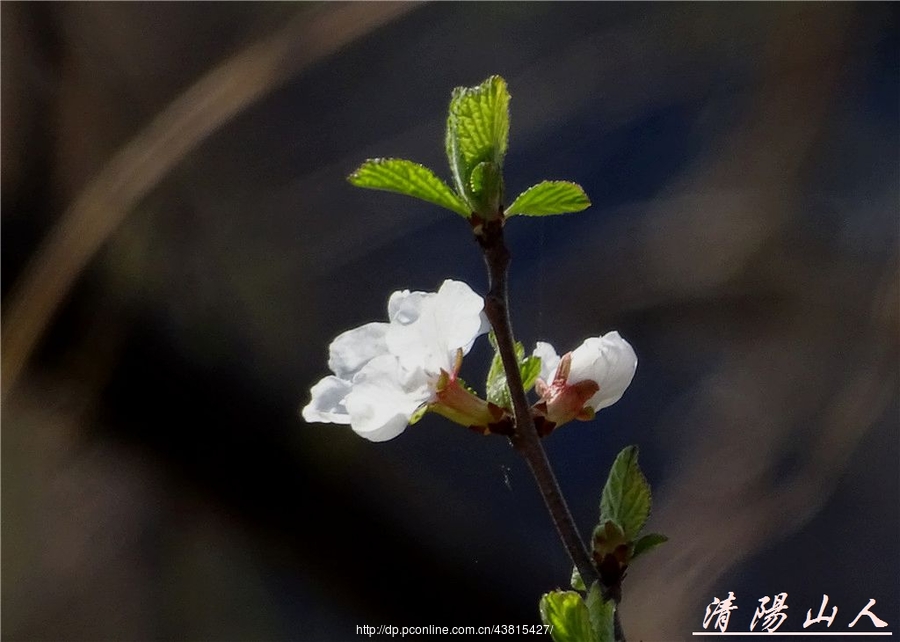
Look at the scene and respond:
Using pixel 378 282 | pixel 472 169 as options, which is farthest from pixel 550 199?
pixel 378 282

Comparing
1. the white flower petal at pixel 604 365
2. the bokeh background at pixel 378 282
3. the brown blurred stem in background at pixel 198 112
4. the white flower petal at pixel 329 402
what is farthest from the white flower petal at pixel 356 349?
the brown blurred stem in background at pixel 198 112

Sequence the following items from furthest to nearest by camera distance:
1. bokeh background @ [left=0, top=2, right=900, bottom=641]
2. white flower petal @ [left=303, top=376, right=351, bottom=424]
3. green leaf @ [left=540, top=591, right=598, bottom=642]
→ bokeh background @ [left=0, top=2, right=900, bottom=641] → white flower petal @ [left=303, top=376, right=351, bottom=424] → green leaf @ [left=540, top=591, right=598, bottom=642]

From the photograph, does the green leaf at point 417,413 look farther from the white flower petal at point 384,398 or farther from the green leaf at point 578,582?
the green leaf at point 578,582

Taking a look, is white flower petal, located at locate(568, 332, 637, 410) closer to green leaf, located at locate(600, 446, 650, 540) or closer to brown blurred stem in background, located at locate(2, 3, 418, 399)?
green leaf, located at locate(600, 446, 650, 540)

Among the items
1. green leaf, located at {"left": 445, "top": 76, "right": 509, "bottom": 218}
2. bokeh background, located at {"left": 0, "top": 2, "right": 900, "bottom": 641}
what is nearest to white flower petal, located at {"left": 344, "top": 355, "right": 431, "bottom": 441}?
green leaf, located at {"left": 445, "top": 76, "right": 509, "bottom": 218}

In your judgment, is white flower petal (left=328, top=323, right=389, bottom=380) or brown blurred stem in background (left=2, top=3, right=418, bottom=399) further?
brown blurred stem in background (left=2, top=3, right=418, bottom=399)

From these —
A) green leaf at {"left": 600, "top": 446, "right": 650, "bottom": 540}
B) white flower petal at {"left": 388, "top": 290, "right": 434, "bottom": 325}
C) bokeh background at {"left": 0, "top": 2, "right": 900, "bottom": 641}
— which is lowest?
green leaf at {"left": 600, "top": 446, "right": 650, "bottom": 540}

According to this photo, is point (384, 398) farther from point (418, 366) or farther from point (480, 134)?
point (480, 134)
